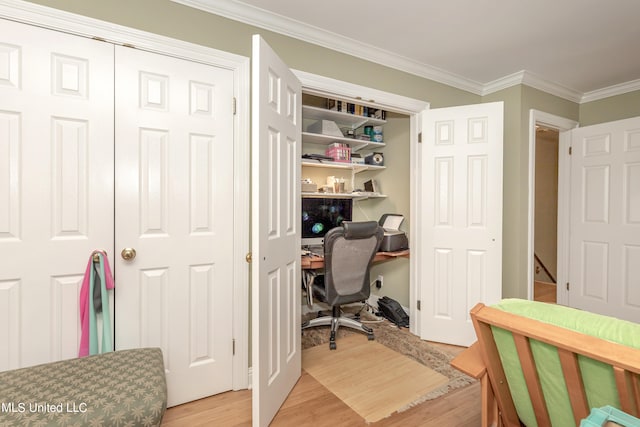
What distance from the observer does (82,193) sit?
1.57 m

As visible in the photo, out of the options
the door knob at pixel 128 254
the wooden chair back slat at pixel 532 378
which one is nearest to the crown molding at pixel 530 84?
the wooden chair back slat at pixel 532 378

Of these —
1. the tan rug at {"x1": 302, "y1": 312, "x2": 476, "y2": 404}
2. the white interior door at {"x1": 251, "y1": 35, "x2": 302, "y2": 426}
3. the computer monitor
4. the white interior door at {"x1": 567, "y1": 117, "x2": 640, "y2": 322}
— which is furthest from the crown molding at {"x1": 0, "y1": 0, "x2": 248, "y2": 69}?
the white interior door at {"x1": 567, "y1": 117, "x2": 640, "y2": 322}

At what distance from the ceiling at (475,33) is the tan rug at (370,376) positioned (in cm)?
242

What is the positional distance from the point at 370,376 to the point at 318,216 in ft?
5.24

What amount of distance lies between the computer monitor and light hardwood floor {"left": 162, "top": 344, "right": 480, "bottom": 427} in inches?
60.2

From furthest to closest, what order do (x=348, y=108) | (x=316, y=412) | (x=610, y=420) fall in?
1. (x=348, y=108)
2. (x=316, y=412)
3. (x=610, y=420)

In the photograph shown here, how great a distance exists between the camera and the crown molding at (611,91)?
3058 millimetres

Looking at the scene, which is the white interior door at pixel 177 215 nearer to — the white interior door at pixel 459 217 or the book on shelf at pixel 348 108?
the book on shelf at pixel 348 108

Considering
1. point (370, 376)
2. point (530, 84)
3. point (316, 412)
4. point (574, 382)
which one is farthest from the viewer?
point (530, 84)

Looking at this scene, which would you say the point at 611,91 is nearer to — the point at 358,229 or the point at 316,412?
the point at 358,229

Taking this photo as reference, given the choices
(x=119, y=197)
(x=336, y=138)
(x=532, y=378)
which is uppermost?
(x=336, y=138)

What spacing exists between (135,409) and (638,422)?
1.45 m

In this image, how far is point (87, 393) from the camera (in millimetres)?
1139

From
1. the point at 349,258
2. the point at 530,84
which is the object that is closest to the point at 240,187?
the point at 349,258
